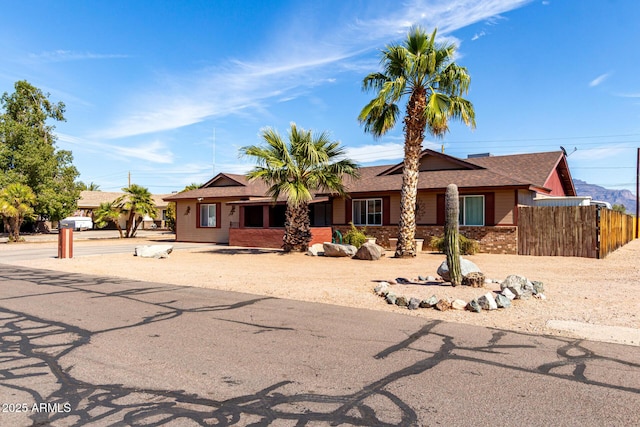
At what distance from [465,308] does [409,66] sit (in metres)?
11.5

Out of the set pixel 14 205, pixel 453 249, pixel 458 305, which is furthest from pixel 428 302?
pixel 14 205

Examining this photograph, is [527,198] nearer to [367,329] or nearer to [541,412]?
[367,329]

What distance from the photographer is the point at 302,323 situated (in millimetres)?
7727

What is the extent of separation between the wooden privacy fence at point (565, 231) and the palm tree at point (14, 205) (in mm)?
28814

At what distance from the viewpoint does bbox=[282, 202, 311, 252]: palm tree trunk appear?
71.0 ft

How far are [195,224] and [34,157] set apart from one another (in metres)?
17.2

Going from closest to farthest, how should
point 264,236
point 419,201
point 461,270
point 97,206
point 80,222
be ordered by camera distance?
point 461,270 → point 419,201 → point 264,236 → point 80,222 → point 97,206

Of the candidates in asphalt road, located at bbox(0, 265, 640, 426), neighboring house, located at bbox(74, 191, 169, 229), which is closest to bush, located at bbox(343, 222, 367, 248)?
asphalt road, located at bbox(0, 265, 640, 426)

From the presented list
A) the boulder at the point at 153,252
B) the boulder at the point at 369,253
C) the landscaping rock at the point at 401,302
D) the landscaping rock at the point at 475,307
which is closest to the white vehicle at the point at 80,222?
the boulder at the point at 153,252

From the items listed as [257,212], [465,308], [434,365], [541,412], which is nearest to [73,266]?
[465,308]

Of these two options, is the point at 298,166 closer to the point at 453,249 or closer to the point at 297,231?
the point at 297,231

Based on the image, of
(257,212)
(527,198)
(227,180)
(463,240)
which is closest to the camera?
(463,240)

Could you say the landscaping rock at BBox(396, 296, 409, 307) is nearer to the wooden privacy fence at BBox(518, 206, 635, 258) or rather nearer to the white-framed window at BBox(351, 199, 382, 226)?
the wooden privacy fence at BBox(518, 206, 635, 258)

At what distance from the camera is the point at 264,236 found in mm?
26094
